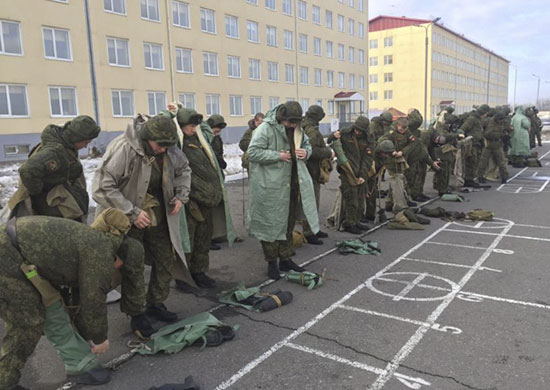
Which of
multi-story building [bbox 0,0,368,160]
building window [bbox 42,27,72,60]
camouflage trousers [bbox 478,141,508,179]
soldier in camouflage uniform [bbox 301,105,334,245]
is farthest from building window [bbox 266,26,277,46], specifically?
soldier in camouflage uniform [bbox 301,105,334,245]

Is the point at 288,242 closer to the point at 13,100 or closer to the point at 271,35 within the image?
the point at 13,100

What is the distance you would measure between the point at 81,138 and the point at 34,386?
199 centimetres

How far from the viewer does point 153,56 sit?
2720 centimetres

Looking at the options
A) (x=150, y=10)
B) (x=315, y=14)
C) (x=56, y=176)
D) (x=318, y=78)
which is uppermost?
(x=315, y=14)

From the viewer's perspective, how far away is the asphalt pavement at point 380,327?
11.1ft

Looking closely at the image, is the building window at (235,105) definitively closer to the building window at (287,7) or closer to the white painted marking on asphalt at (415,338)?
the building window at (287,7)

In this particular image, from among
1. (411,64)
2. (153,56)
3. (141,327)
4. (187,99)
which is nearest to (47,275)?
(141,327)

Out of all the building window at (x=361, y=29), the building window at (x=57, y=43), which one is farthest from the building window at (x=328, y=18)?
the building window at (x=57, y=43)

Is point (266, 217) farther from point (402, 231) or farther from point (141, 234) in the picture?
point (402, 231)

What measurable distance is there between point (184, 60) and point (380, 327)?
27711mm

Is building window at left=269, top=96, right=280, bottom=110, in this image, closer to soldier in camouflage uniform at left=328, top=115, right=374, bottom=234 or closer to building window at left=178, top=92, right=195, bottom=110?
building window at left=178, top=92, right=195, bottom=110

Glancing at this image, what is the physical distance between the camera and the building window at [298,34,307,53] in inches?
1544

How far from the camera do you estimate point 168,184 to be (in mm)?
4242

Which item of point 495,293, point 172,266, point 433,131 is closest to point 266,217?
point 172,266
